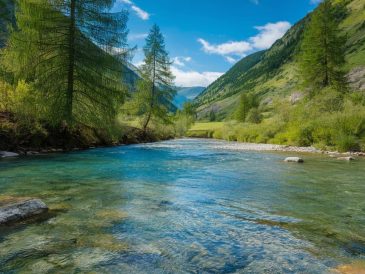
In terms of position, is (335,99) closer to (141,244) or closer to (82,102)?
(82,102)

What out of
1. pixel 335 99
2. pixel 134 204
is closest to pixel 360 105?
pixel 335 99

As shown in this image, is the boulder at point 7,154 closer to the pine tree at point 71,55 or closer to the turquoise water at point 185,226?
the pine tree at point 71,55

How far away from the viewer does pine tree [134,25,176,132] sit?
5109cm

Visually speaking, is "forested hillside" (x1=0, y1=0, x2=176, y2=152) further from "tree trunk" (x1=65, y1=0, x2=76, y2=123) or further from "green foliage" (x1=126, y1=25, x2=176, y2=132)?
"green foliage" (x1=126, y1=25, x2=176, y2=132)

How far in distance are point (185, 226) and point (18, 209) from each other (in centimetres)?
401

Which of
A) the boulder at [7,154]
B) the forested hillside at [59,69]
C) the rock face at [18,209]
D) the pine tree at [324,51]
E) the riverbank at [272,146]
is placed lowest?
the rock face at [18,209]

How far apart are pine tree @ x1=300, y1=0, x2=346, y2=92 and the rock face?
141ft

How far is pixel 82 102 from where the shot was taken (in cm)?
2470

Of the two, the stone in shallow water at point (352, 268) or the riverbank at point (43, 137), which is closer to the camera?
the stone in shallow water at point (352, 268)

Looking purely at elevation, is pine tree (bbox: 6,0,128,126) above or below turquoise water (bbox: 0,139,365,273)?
above

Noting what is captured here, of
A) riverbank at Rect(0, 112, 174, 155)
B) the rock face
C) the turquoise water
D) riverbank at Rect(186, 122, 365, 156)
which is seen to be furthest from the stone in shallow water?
riverbank at Rect(186, 122, 365, 156)

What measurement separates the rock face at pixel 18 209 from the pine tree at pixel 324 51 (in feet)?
141

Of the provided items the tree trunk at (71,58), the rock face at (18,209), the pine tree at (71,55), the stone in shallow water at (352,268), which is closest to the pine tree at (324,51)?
the pine tree at (71,55)

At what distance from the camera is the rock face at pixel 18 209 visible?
23.7 feet
